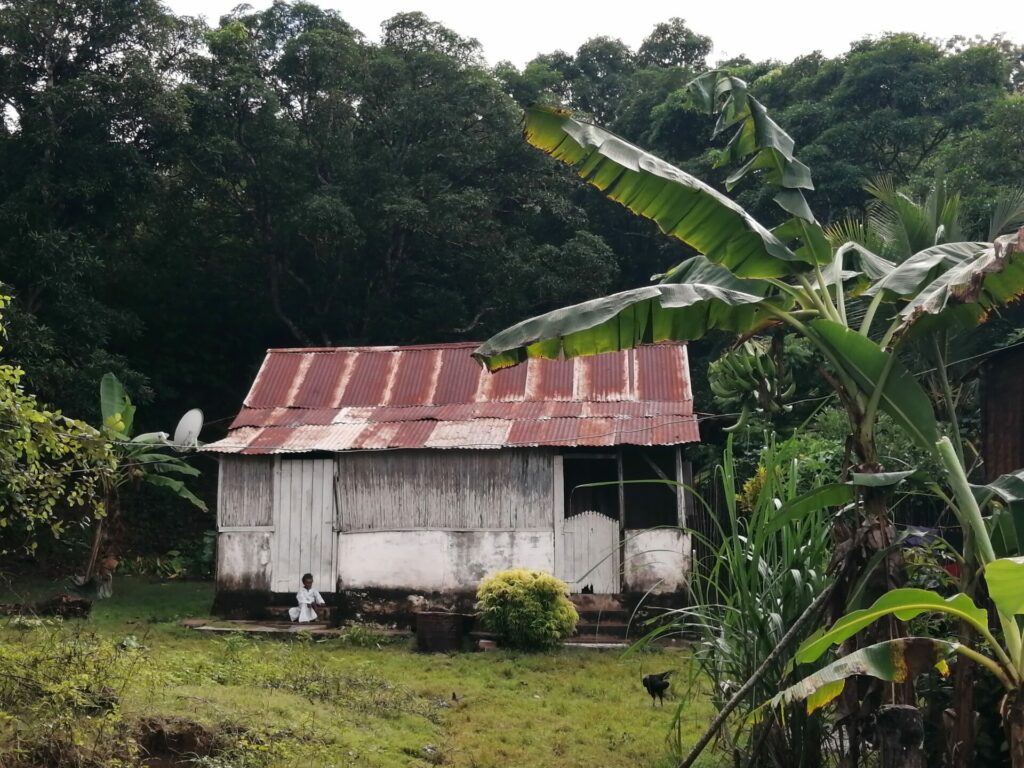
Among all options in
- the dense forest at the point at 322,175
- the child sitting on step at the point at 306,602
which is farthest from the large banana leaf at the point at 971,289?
the dense forest at the point at 322,175

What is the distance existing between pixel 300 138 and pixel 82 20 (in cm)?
458

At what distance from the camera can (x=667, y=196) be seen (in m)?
5.30

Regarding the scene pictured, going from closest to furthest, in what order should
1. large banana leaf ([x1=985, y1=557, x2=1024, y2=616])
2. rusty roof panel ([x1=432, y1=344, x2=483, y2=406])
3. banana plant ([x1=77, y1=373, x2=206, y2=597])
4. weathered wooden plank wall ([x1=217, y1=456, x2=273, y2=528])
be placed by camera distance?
large banana leaf ([x1=985, y1=557, x2=1024, y2=616])
weathered wooden plank wall ([x1=217, y1=456, x2=273, y2=528])
banana plant ([x1=77, y1=373, x2=206, y2=597])
rusty roof panel ([x1=432, y1=344, x2=483, y2=406])

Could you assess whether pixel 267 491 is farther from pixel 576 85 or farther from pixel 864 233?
pixel 576 85

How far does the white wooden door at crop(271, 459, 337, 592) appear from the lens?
12586 millimetres

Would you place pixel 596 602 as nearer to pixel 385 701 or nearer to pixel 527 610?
pixel 527 610

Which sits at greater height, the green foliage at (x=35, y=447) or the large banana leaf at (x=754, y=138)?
the large banana leaf at (x=754, y=138)

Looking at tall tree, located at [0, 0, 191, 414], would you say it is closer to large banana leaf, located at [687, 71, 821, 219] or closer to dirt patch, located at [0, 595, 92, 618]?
dirt patch, located at [0, 595, 92, 618]

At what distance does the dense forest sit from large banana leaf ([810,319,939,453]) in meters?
13.8

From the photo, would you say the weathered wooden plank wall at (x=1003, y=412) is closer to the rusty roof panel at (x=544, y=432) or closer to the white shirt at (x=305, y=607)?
the rusty roof panel at (x=544, y=432)

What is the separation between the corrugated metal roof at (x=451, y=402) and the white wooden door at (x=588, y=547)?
1063 mm

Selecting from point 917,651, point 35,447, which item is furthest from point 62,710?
point 917,651

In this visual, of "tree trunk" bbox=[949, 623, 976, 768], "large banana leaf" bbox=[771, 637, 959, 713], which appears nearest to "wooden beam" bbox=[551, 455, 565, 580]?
"tree trunk" bbox=[949, 623, 976, 768]

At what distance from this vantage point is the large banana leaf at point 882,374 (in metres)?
4.61
